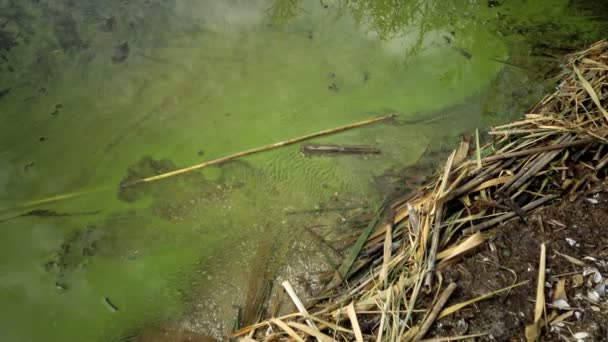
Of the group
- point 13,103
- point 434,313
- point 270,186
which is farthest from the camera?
point 13,103

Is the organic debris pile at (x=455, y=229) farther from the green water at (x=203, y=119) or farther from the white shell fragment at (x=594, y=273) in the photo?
the green water at (x=203, y=119)

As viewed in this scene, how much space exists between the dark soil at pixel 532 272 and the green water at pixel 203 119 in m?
0.66

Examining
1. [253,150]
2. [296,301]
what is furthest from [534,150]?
[253,150]

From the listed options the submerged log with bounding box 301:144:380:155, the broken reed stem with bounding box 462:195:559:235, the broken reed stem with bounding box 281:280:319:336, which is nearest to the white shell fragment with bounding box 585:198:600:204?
the broken reed stem with bounding box 462:195:559:235

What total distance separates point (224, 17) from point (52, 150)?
4.44 feet

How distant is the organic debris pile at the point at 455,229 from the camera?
1.42 metres

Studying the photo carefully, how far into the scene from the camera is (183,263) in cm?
188

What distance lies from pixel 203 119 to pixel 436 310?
62.6 inches

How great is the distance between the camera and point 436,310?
4.54 ft

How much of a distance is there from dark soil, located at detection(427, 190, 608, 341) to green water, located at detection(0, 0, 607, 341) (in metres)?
0.66

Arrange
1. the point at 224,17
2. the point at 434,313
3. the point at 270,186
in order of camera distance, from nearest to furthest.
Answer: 1. the point at 434,313
2. the point at 270,186
3. the point at 224,17

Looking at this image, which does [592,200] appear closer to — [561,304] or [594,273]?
[594,273]

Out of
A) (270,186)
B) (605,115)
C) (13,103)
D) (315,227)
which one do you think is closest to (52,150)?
(13,103)

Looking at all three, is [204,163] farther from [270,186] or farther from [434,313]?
[434,313]
